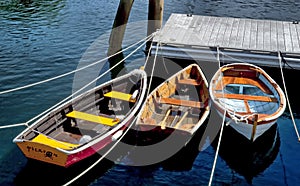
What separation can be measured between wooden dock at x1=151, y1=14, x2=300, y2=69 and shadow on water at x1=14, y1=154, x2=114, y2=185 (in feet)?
25.1

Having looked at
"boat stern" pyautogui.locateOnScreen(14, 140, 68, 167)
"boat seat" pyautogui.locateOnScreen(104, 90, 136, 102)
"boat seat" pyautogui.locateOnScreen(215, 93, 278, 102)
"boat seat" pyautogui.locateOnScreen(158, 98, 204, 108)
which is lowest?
"boat stern" pyautogui.locateOnScreen(14, 140, 68, 167)

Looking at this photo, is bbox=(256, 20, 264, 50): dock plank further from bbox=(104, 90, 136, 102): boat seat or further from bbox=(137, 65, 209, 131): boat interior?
bbox=(104, 90, 136, 102): boat seat

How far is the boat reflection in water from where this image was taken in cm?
1203

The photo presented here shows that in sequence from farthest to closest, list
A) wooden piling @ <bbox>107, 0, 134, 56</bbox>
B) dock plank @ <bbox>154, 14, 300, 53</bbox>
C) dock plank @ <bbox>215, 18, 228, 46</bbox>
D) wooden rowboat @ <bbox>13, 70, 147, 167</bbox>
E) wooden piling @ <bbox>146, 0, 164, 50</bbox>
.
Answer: wooden piling @ <bbox>146, 0, 164, 50</bbox> → wooden piling @ <bbox>107, 0, 134, 56</bbox> → dock plank @ <bbox>215, 18, 228, 46</bbox> → dock plank @ <bbox>154, 14, 300, 53</bbox> → wooden rowboat @ <bbox>13, 70, 147, 167</bbox>

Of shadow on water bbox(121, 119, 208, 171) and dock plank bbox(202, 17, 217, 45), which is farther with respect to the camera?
dock plank bbox(202, 17, 217, 45)

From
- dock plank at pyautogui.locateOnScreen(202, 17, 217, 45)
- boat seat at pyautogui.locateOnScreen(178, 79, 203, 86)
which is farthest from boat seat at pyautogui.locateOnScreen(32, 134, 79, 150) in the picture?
dock plank at pyautogui.locateOnScreen(202, 17, 217, 45)

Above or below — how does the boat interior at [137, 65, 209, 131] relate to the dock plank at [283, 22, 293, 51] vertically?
below

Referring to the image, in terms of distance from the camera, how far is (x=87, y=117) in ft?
40.9

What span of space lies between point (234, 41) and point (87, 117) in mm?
8668

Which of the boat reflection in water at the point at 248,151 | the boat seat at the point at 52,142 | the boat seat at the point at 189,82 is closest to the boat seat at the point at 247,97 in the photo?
the boat reflection in water at the point at 248,151

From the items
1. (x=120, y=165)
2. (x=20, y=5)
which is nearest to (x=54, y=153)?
(x=120, y=165)

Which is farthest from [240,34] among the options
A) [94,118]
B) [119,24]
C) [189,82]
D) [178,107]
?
[94,118]

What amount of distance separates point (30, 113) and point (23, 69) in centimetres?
469

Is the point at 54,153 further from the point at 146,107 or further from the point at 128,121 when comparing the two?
the point at 146,107
